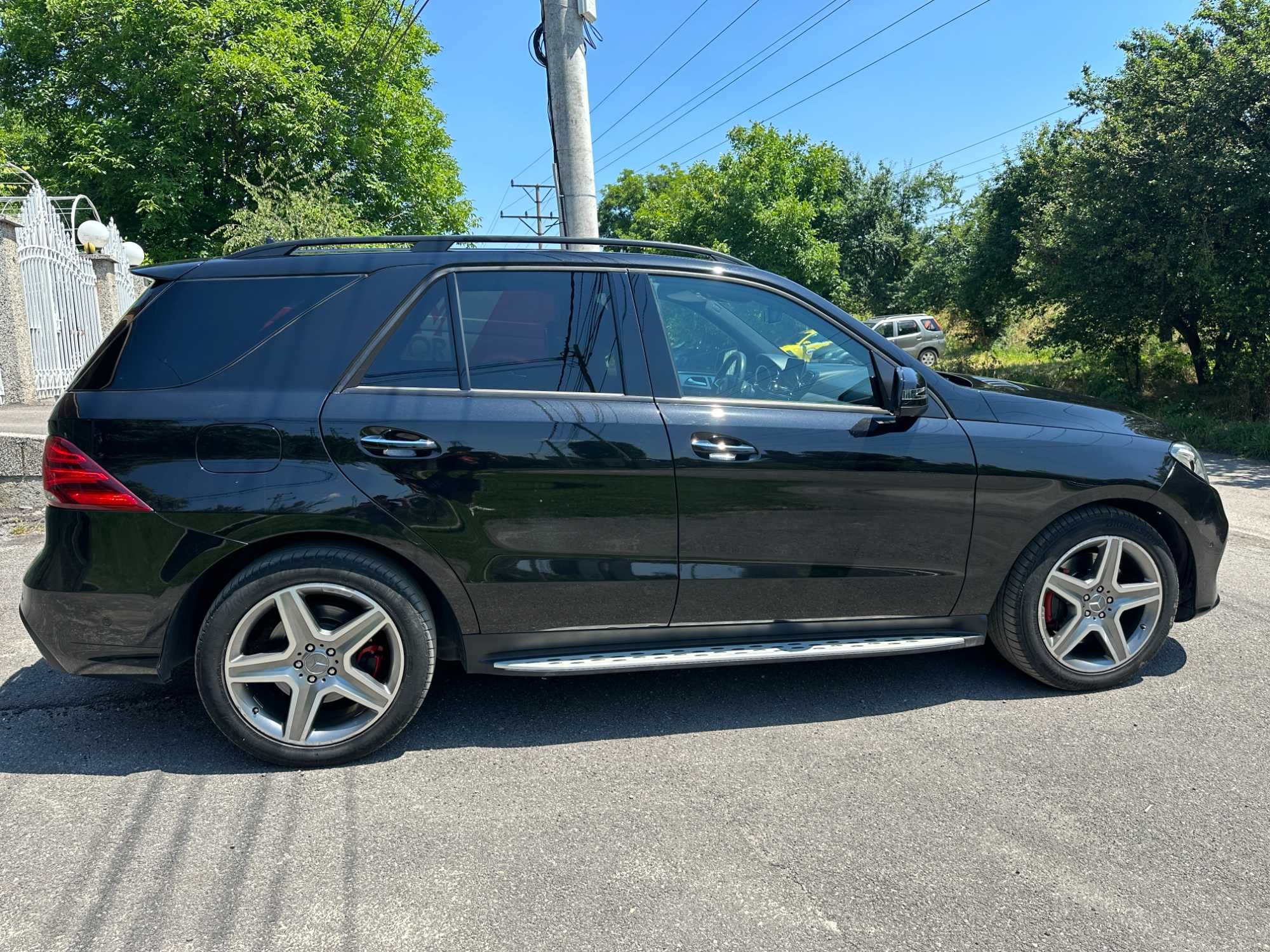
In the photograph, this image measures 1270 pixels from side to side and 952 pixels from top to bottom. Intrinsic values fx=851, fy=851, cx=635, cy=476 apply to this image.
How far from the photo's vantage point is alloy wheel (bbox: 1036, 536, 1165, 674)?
356 cm

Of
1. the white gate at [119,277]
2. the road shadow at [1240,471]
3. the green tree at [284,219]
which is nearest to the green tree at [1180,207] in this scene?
the road shadow at [1240,471]

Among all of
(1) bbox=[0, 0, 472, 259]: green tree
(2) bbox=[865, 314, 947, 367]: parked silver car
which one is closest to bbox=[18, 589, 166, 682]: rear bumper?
(1) bbox=[0, 0, 472, 259]: green tree

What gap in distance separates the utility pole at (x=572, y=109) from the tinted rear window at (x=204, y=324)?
483cm

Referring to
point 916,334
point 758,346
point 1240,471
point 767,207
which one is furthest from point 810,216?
point 758,346

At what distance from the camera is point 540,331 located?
3.29 meters

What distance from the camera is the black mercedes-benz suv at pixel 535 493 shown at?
296 centimetres

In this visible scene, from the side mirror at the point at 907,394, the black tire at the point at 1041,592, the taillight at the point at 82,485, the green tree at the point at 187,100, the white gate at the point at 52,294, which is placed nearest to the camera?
the taillight at the point at 82,485

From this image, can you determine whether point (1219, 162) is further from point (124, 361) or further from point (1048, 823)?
point (124, 361)

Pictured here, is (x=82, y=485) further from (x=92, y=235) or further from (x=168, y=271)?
(x=92, y=235)

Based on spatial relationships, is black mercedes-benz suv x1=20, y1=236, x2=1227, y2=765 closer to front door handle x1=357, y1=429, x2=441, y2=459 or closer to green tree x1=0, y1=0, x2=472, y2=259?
front door handle x1=357, y1=429, x2=441, y2=459

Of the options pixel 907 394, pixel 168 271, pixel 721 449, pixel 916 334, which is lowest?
pixel 721 449

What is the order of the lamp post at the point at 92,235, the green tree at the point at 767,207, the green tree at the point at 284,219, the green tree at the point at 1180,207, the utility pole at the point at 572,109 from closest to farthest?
the utility pole at the point at 572,109 < the green tree at the point at 1180,207 < the lamp post at the point at 92,235 < the green tree at the point at 284,219 < the green tree at the point at 767,207

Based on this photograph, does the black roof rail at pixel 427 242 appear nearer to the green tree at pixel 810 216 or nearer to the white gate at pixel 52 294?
the white gate at pixel 52 294

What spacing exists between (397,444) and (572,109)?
569 cm
